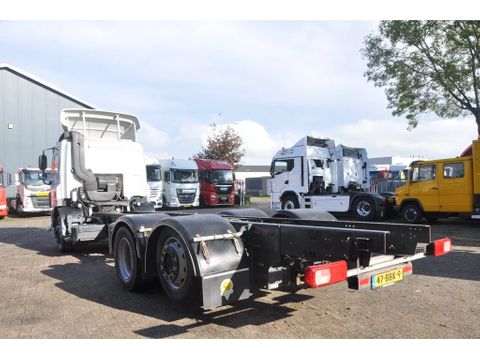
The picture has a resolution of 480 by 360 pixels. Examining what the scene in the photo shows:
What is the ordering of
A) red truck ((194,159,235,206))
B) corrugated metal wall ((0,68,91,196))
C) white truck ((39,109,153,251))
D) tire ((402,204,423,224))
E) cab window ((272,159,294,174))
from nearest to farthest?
1. white truck ((39,109,153,251))
2. tire ((402,204,423,224))
3. cab window ((272,159,294,174))
4. red truck ((194,159,235,206))
5. corrugated metal wall ((0,68,91,196))

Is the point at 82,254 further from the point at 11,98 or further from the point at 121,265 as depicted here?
the point at 11,98

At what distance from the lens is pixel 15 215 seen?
74.1 feet

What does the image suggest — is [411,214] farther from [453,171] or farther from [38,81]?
[38,81]

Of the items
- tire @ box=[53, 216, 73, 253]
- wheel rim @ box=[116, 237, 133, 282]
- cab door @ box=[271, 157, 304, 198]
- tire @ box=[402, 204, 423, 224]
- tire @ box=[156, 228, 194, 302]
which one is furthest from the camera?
cab door @ box=[271, 157, 304, 198]

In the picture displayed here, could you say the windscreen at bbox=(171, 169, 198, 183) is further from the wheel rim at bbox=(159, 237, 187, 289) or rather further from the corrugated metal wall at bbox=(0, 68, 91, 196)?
the wheel rim at bbox=(159, 237, 187, 289)

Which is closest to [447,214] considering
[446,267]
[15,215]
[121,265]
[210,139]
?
[446,267]

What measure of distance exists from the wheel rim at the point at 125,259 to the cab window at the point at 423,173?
11398 mm

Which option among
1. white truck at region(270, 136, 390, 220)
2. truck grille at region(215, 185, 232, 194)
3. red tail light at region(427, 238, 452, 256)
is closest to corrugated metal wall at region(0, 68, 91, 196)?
truck grille at region(215, 185, 232, 194)

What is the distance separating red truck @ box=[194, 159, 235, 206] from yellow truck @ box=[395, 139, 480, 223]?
1303cm

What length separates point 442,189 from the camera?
13.4 m

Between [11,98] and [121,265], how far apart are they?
2633 cm

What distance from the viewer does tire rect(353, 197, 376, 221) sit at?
51.8ft

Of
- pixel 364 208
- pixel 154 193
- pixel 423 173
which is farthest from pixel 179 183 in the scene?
pixel 423 173

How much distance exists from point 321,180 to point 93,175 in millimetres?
11241
